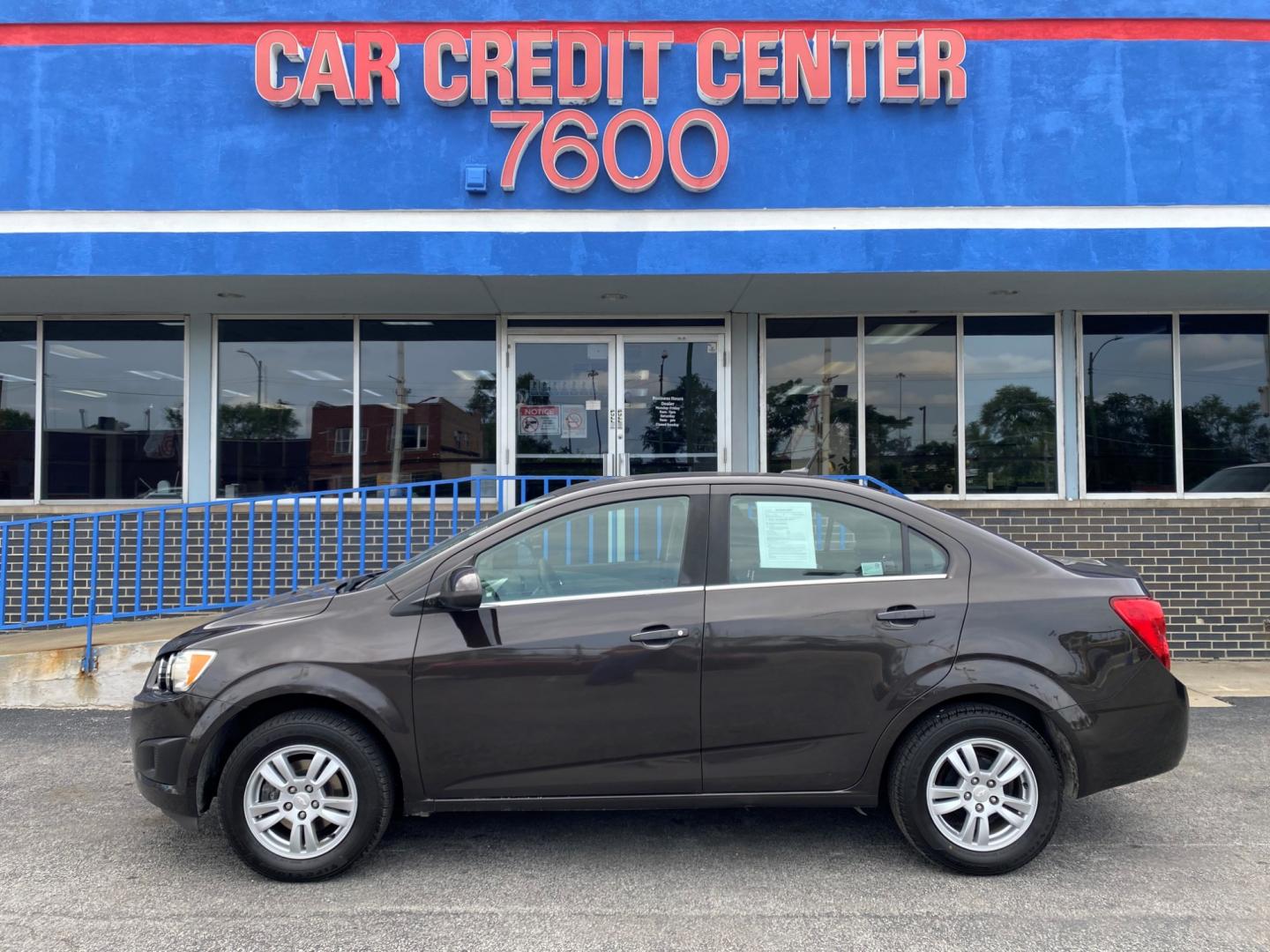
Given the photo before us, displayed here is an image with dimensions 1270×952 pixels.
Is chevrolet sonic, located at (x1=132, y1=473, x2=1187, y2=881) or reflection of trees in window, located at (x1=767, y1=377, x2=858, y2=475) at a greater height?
reflection of trees in window, located at (x1=767, y1=377, x2=858, y2=475)

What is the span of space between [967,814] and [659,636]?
1.49 metres

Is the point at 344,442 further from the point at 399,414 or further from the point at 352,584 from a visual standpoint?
the point at 352,584

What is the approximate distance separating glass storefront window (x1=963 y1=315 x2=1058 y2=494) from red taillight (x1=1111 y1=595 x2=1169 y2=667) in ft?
17.3

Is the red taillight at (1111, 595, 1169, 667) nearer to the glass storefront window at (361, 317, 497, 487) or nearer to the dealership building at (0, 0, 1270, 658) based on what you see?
the dealership building at (0, 0, 1270, 658)

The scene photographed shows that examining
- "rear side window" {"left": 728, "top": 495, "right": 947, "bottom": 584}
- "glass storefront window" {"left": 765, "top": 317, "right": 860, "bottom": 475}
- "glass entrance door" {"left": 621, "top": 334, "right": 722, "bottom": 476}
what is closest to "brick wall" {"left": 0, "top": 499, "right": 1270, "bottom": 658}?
"glass storefront window" {"left": 765, "top": 317, "right": 860, "bottom": 475}

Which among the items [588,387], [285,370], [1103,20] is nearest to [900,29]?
[1103,20]

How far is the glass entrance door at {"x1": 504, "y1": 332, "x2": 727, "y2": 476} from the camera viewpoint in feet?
30.6

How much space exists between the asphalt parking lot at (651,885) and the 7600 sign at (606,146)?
5337mm

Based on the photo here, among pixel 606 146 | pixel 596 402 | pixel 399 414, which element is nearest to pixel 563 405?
pixel 596 402

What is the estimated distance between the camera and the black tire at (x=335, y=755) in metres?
3.81

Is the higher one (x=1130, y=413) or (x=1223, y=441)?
(x=1130, y=413)

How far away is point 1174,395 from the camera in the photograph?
30.0ft

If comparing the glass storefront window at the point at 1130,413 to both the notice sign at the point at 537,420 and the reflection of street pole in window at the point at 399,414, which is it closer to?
the notice sign at the point at 537,420

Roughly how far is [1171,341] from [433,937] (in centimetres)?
886
